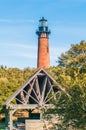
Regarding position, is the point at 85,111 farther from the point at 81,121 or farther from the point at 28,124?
the point at 28,124

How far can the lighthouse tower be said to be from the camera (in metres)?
98.3

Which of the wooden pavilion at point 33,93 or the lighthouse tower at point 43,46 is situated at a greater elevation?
the lighthouse tower at point 43,46

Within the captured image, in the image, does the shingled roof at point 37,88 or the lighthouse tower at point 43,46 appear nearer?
the shingled roof at point 37,88

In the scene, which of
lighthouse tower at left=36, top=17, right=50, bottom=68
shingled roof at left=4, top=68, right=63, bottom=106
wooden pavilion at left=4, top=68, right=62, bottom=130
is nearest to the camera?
wooden pavilion at left=4, top=68, right=62, bottom=130

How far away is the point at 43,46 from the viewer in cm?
9925

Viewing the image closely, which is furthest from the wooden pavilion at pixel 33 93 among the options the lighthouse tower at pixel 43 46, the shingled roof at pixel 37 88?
the lighthouse tower at pixel 43 46

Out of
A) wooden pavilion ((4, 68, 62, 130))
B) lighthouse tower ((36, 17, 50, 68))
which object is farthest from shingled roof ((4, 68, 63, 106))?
lighthouse tower ((36, 17, 50, 68))

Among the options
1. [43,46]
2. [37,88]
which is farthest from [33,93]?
[43,46]

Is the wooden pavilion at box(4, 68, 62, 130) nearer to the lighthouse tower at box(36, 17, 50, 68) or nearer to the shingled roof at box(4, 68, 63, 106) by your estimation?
the shingled roof at box(4, 68, 63, 106)

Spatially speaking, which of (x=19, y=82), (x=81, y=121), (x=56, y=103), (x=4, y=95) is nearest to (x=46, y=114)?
(x=56, y=103)

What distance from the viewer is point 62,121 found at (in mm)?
20703

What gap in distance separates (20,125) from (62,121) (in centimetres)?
1974

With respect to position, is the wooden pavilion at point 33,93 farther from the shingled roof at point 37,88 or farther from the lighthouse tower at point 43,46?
the lighthouse tower at point 43,46

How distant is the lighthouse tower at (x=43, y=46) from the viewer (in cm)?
9831
